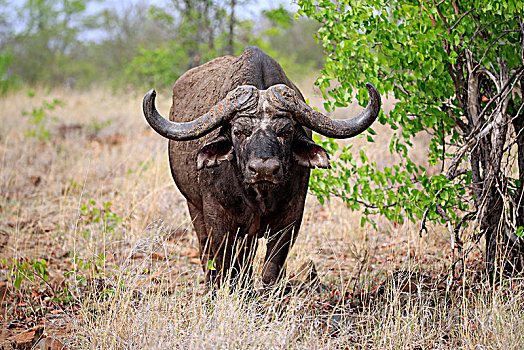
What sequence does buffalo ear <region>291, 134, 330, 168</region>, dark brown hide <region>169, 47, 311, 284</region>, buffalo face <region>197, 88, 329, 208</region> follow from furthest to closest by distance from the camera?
1. dark brown hide <region>169, 47, 311, 284</region>
2. buffalo ear <region>291, 134, 330, 168</region>
3. buffalo face <region>197, 88, 329, 208</region>

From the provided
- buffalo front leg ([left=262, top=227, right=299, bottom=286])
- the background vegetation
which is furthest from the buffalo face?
the background vegetation

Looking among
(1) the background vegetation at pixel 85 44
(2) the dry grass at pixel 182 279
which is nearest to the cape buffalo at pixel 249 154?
(2) the dry grass at pixel 182 279

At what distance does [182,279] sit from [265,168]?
2.35 meters

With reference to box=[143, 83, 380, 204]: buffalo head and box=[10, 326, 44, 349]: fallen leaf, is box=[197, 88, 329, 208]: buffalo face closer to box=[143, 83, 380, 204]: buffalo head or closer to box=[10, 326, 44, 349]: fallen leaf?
box=[143, 83, 380, 204]: buffalo head

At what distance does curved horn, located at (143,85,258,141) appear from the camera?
4.17 metres

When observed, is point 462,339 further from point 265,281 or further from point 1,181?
point 1,181

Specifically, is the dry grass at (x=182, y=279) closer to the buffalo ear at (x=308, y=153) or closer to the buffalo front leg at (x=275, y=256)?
the buffalo front leg at (x=275, y=256)

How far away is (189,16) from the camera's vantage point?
12.3 meters

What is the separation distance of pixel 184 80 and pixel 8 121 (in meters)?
8.86

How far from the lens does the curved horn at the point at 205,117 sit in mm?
4168

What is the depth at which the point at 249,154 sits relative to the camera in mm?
3998

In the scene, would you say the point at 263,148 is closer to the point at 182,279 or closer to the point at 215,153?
the point at 215,153

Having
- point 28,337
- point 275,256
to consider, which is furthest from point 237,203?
point 28,337

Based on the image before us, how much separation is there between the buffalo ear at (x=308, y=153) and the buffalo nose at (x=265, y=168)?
52 centimetres
